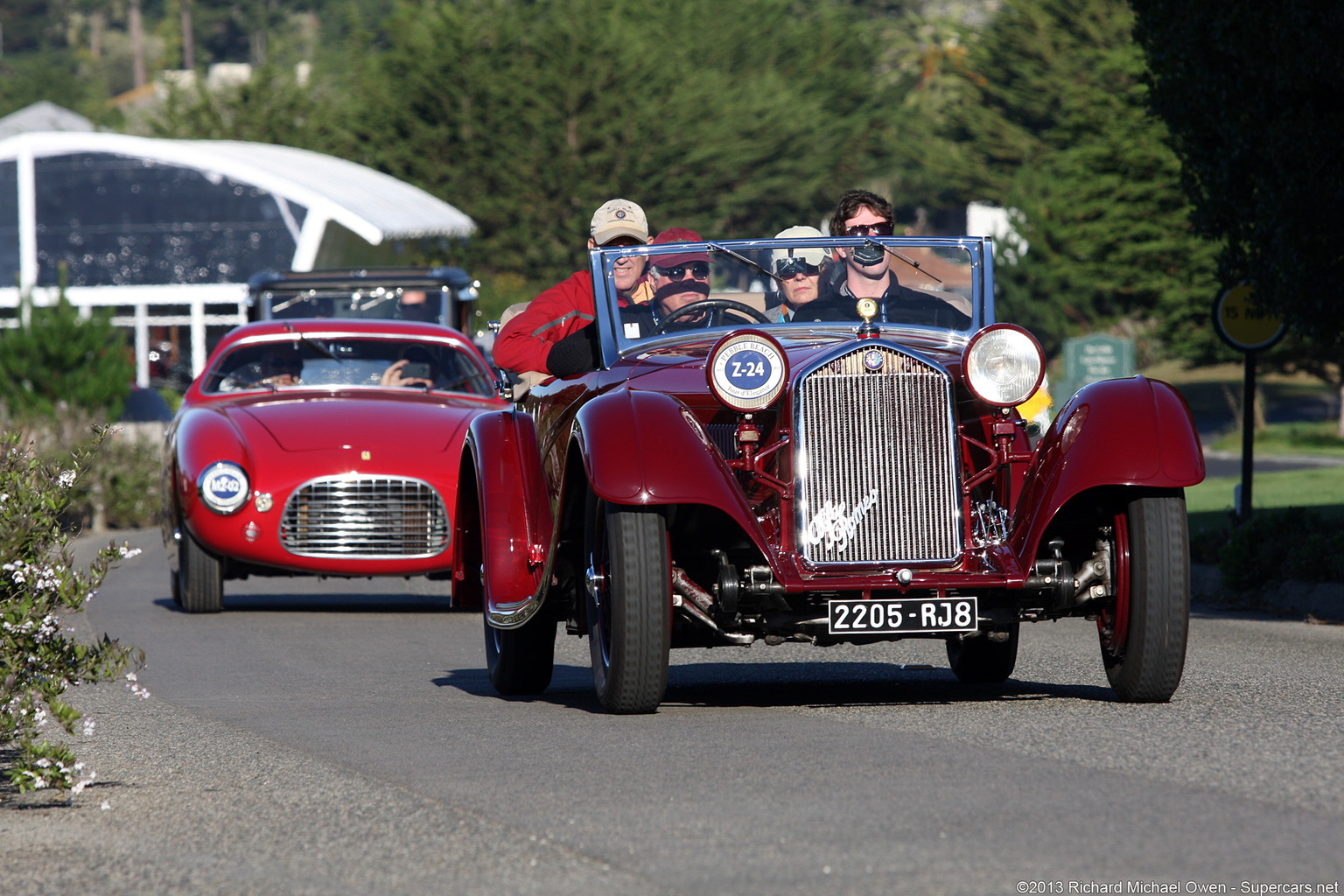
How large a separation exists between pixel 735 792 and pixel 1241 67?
8.99m

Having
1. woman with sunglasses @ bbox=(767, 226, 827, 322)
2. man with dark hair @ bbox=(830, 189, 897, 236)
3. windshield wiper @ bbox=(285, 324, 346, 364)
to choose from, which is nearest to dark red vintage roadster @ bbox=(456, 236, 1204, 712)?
woman with sunglasses @ bbox=(767, 226, 827, 322)

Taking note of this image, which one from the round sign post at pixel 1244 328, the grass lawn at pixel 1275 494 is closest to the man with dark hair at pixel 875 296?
the round sign post at pixel 1244 328

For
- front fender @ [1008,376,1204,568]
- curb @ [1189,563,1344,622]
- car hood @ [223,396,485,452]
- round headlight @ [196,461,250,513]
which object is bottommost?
curb @ [1189,563,1344,622]

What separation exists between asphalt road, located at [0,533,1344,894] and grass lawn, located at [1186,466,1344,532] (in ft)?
31.0

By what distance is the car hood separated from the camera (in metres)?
12.3

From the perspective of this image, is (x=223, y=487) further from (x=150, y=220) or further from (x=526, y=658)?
(x=150, y=220)

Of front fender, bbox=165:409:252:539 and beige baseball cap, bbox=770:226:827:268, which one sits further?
front fender, bbox=165:409:252:539

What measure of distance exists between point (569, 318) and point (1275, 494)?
50.0 feet

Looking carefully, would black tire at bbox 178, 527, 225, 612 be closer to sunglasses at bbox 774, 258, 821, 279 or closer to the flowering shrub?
sunglasses at bbox 774, 258, 821, 279

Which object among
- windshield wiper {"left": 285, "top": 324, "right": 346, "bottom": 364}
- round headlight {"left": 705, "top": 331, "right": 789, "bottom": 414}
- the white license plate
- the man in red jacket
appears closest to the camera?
the white license plate

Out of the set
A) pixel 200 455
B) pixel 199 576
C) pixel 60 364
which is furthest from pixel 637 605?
pixel 60 364

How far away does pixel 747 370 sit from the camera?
6.88 m

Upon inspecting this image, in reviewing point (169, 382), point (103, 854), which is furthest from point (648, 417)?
point (169, 382)

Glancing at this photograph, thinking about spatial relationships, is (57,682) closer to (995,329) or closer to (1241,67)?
(995,329)
